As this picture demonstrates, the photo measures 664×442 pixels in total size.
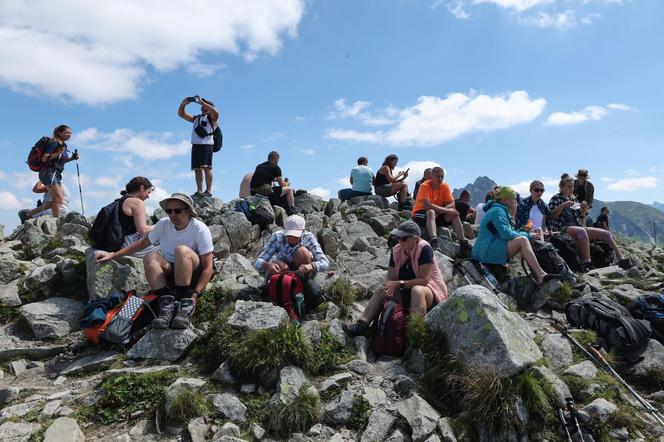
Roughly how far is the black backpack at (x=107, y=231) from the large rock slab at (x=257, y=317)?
10.7 feet

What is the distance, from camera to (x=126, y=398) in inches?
238

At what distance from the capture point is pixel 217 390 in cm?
625

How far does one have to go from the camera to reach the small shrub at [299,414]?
5637 mm

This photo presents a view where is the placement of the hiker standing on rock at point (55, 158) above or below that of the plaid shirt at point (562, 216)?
above

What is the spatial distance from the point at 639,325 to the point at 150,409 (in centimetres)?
803

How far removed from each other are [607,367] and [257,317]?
5723 mm

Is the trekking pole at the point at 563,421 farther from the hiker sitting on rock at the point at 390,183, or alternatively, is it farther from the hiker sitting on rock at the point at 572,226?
the hiker sitting on rock at the point at 390,183

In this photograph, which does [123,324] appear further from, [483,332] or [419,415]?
[483,332]

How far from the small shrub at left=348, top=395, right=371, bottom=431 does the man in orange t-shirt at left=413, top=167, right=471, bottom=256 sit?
7.10 m

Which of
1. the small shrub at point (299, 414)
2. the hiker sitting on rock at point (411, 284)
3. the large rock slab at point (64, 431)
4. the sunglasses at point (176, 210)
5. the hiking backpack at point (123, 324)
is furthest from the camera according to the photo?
the sunglasses at point (176, 210)

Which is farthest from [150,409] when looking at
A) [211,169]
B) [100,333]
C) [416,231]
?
[211,169]

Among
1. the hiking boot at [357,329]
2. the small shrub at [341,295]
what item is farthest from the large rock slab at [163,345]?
the small shrub at [341,295]

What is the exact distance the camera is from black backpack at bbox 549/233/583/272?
11.7 m

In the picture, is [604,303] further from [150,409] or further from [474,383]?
[150,409]
